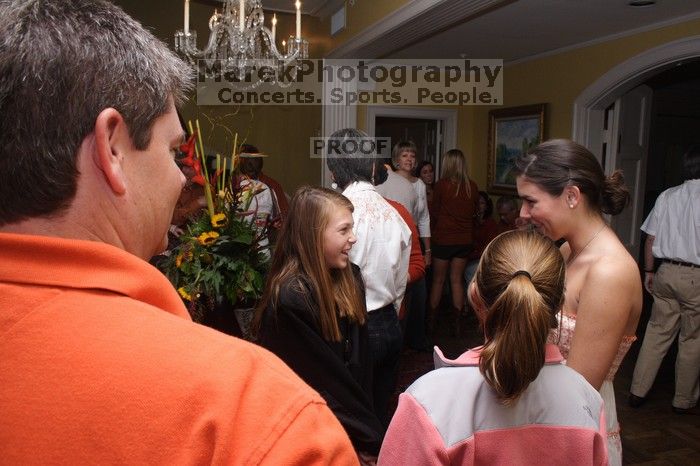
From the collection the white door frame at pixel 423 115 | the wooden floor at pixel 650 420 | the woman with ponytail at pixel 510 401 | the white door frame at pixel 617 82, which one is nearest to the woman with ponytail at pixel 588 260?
the woman with ponytail at pixel 510 401

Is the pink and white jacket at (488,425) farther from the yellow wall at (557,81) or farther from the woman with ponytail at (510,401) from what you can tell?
the yellow wall at (557,81)

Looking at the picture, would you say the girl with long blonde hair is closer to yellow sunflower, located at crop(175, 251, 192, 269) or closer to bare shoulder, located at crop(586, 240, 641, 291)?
yellow sunflower, located at crop(175, 251, 192, 269)

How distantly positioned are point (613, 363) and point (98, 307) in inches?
55.8

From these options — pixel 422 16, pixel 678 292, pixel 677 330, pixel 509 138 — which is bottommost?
pixel 677 330

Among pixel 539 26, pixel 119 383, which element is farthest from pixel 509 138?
pixel 119 383

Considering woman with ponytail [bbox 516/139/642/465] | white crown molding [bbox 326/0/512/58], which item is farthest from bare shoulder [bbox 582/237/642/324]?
white crown molding [bbox 326/0/512/58]

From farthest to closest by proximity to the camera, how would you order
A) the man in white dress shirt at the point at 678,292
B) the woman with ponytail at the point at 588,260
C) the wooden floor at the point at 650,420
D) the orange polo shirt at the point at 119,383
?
the man in white dress shirt at the point at 678,292 → the wooden floor at the point at 650,420 → the woman with ponytail at the point at 588,260 → the orange polo shirt at the point at 119,383

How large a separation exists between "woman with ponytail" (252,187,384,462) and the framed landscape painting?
4460 millimetres

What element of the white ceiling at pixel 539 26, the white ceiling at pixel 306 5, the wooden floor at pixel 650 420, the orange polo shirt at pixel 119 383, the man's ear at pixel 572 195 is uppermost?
the white ceiling at pixel 306 5

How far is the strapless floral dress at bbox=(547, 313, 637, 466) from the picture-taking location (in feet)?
4.78

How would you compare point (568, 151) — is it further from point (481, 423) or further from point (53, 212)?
point (53, 212)

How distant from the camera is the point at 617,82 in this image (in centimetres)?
486

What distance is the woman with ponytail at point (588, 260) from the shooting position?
1372 millimetres

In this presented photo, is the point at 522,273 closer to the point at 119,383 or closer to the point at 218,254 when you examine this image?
the point at 119,383
